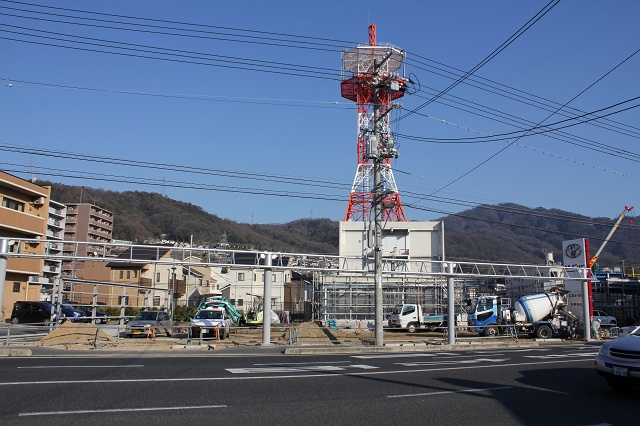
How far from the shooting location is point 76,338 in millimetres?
25125

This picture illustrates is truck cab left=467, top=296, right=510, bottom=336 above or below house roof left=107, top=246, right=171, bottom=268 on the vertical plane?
below

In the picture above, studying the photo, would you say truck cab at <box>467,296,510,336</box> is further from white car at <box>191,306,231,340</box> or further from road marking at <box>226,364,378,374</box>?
road marking at <box>226,364,378,374</box>

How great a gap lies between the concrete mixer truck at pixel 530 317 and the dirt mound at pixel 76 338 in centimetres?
2126

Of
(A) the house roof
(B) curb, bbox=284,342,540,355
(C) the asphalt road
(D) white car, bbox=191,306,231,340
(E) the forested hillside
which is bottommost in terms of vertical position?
(B) curb, bbox=284,342,540,355

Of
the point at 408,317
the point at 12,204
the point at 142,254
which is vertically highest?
the point at 12,204

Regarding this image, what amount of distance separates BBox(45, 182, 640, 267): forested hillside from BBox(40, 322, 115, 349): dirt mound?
9084 cm

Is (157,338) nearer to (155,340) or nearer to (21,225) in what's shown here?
(155,340)

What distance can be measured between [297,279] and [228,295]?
8886 mm

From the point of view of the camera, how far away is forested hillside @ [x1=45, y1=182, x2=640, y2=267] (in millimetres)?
126150

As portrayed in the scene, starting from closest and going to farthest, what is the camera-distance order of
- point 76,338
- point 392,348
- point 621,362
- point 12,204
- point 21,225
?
point 621,362 < point 76,338 < point 392,348 < point 21,225 < point 12,204

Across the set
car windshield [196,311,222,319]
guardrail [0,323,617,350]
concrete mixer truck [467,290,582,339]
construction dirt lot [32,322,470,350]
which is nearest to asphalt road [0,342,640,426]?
construction dirt lot [32,322,470,350]

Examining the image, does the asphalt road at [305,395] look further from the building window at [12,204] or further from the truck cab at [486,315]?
the building window at [12,204]

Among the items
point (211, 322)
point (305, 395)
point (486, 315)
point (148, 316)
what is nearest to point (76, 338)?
point (211, 322)

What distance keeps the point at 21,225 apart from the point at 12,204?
2.29 metres
